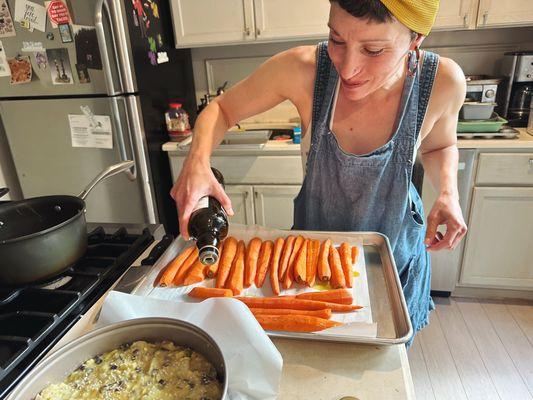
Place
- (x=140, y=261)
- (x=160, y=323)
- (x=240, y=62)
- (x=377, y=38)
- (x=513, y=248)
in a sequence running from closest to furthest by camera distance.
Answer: (x=160, y=323), (x=377, y=38), (x=140, y=261), (x=513, y=248), (x=240, y=62)

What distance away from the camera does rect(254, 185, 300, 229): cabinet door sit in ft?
6.70

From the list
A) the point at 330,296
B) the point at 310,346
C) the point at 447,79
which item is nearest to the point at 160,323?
the point at 310,346

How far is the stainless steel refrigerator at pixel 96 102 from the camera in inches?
68.2

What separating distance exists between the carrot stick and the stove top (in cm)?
45

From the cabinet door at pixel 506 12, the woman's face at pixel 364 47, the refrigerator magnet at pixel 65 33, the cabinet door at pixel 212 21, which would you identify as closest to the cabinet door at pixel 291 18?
the cabinet door at pixel 212 21

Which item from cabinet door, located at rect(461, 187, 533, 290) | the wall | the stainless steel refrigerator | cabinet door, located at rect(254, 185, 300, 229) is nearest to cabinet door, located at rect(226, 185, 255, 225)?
cabinet door, located at rect(254, 185, 300, 229)

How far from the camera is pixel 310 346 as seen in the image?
24.9 inches

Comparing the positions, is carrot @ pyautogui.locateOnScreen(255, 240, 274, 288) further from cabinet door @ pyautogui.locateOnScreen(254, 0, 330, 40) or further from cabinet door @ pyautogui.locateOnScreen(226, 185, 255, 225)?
cabinet door @ pyautogui.locateOnScreen(254, 0, 330, 40)

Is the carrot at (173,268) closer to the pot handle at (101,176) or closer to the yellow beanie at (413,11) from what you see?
the pot handle at (101,176)

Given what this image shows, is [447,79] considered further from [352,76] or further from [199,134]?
[199,134]

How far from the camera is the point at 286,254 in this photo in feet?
2.94

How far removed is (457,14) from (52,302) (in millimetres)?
2043

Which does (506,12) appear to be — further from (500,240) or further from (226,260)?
(226,260)

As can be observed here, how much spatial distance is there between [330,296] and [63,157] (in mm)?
1783
